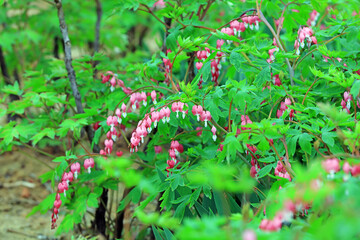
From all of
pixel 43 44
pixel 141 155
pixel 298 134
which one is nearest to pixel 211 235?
pixel 298 134

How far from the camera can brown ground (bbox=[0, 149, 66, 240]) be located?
A: 10.2 feet

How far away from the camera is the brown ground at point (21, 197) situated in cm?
310

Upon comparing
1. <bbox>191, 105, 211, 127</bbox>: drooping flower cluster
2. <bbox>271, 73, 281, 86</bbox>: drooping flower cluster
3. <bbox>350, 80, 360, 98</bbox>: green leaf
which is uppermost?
<bbox>350, 80, 360, 98</bbox>: green leaf

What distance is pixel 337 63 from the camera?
2.03 meters

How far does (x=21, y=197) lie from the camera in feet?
11.9

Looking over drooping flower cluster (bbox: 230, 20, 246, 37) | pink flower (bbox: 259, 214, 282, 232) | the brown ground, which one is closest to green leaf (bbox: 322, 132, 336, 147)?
pink flower (bbox: 259, 214, 282, 232)

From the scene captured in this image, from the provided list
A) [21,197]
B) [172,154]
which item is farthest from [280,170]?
[21,197]

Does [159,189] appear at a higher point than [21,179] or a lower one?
higher

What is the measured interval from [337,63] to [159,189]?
3.48 feet

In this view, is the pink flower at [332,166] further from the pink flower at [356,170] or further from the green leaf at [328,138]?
the green leaf at [328,138]

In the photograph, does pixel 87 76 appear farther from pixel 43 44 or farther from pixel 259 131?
pixel 43 44

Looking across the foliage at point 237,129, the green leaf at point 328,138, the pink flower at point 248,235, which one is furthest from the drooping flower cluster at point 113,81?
the pink flower at point 248,235

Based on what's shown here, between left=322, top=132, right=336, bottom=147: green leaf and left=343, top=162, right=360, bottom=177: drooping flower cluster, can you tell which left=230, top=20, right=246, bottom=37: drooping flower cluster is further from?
left=343, top=162, right=360, bottom=177: drooping flower cluster

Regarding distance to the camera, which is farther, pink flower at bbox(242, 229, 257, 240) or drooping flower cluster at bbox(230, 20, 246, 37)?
drooping flower cluster at bbox(230, 20, 246, 37)
